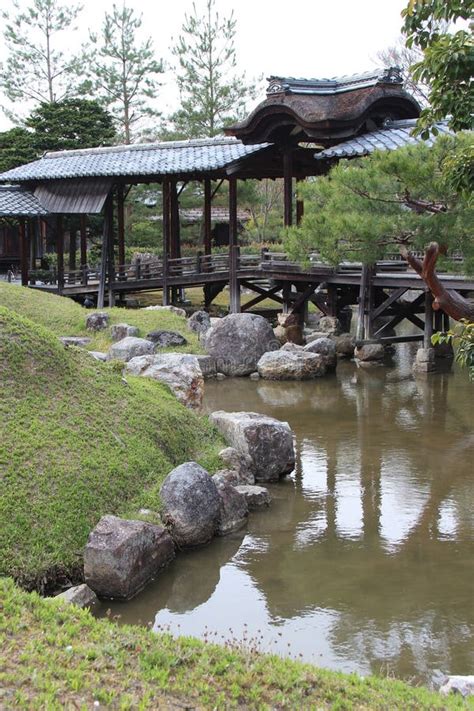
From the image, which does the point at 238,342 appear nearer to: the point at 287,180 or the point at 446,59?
the point at 287,180

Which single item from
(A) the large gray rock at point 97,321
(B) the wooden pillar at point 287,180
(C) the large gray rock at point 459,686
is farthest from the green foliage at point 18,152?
(C) the large gray rock at point 459,686

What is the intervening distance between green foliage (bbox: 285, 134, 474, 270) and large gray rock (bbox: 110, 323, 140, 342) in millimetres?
5675

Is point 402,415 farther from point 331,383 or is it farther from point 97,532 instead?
point 97,532

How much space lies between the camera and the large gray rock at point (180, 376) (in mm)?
12625

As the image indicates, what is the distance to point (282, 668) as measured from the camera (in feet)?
17.1

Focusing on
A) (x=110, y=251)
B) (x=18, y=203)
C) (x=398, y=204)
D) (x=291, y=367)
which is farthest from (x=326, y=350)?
(x=18, y=203)

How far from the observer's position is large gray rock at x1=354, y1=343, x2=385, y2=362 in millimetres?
18719

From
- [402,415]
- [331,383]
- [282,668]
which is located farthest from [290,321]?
[282,668]

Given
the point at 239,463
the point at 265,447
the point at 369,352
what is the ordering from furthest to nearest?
the point at 369,352, the point at 265,447, the point at 239,463

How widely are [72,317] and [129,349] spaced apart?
4.02 meters

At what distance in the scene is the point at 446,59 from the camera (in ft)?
20.5

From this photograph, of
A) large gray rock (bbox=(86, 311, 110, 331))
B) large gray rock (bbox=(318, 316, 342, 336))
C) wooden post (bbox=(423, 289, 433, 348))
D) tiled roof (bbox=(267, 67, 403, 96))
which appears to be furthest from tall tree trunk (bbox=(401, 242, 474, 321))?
large gray rock (bbox=(86, 311, 110, 331))

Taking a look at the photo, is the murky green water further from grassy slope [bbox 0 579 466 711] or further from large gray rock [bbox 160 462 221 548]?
grassy slope [bbox 0 579 466 711]

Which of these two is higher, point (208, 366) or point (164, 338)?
point (164, 338)
